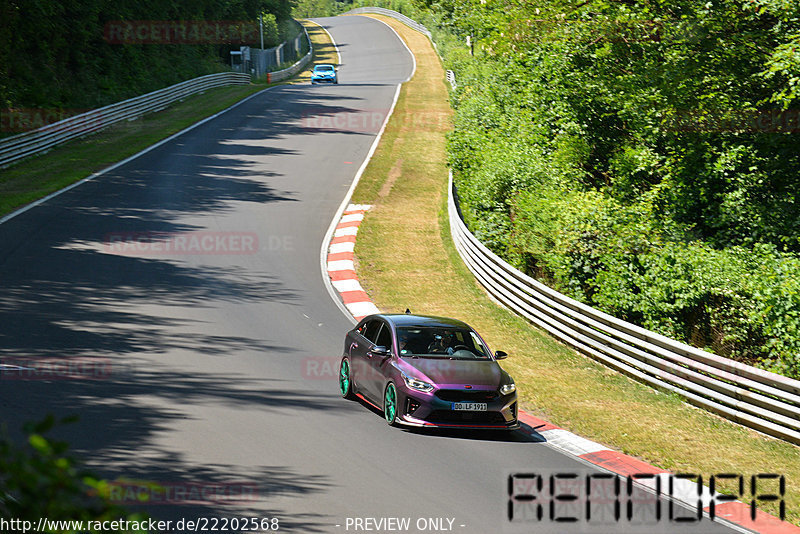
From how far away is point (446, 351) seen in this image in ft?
39.3

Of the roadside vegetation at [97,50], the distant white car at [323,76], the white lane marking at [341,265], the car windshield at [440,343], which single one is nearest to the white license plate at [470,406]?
the car windshield at [440,343]

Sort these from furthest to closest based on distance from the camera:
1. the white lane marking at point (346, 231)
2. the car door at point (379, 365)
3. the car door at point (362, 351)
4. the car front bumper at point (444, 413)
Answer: the white lane marking at point (346, 231) → the car door at point (362, 351) → the car door at point (379, 365) → the car front bumper at point (444, 413)

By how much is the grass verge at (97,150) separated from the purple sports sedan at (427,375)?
15218mm

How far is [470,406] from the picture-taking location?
10.8m

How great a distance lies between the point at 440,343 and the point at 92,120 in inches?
1161

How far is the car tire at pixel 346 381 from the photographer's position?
41.1 feet

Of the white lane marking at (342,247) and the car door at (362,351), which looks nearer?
the car door at (362,351)

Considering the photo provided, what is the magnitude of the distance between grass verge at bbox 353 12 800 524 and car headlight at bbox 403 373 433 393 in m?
2.52

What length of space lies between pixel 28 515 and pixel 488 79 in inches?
1321

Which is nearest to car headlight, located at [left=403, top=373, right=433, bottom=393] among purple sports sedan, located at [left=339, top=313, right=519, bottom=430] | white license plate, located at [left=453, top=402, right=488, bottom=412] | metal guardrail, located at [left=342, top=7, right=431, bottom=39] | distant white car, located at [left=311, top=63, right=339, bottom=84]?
purple sports sedan, located at [left=339, top=313, right=519, bottom=430]

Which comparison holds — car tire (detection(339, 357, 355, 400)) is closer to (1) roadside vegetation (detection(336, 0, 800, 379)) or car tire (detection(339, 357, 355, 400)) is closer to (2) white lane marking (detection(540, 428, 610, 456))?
(2) white lane marking (detection(540, 428, 610, 456))

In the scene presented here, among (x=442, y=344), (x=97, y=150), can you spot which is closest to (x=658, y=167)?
(x=442, y=344)

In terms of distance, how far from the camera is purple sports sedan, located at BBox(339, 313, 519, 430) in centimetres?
1073

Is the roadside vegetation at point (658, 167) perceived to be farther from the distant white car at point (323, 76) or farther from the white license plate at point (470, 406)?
the distant white car at point (323, 76)
